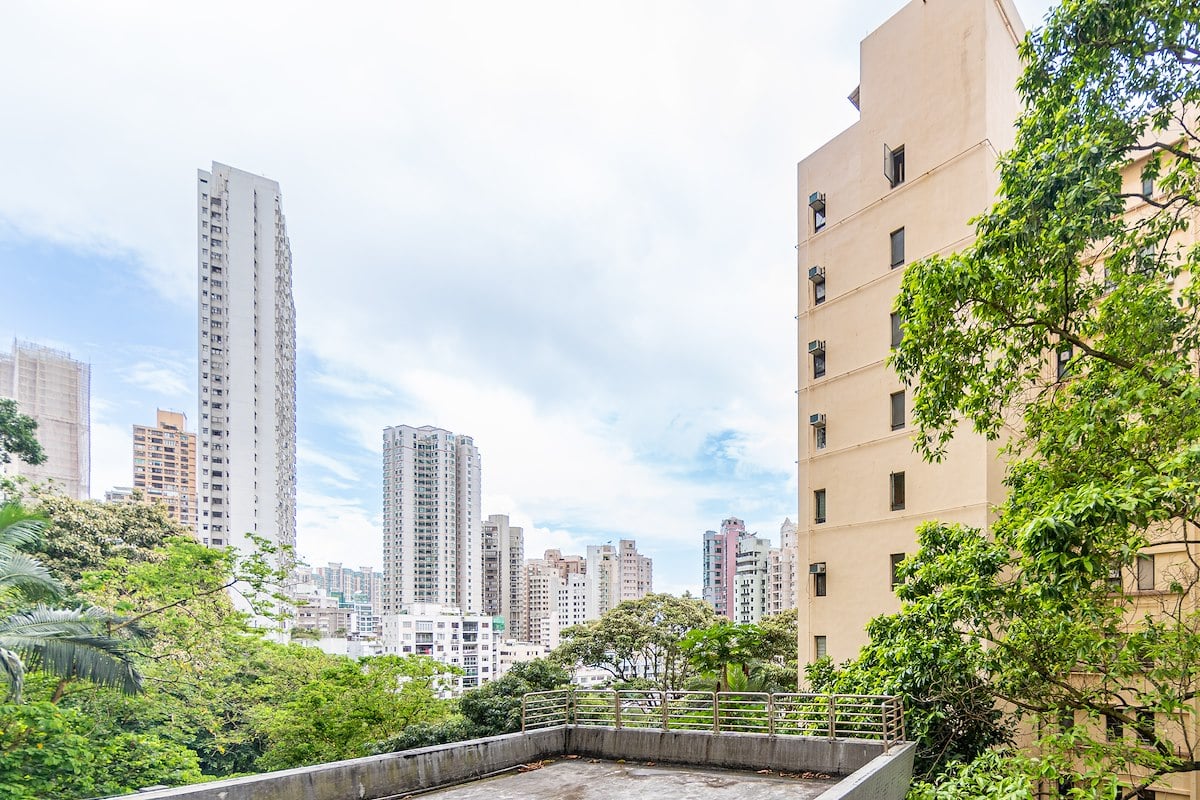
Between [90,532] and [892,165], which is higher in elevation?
[892,165]

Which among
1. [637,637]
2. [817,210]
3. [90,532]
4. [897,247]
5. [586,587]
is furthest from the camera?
[586,587]

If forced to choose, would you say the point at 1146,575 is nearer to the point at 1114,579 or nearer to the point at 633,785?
the point at 1114,579

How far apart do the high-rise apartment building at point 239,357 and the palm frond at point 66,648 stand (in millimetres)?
34649

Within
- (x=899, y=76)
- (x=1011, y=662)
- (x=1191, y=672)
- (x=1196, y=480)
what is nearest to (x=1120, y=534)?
(x=1196, y=480)

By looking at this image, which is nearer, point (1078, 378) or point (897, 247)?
point (1078, 378)

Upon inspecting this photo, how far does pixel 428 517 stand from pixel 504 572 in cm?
1431

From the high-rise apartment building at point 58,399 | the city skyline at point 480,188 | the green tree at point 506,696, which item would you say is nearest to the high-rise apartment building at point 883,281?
the city skyline at point 480,188

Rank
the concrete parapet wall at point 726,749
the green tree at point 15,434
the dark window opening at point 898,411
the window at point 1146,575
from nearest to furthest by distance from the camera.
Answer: the concrete parapet wall at point 726,749 < the window at point 1146,575 < the dark window opening at point 898,411 < the green tree at point 15,434

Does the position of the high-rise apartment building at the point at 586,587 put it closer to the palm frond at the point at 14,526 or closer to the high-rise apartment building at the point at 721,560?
the high-rise apartment building at the point at 721,560

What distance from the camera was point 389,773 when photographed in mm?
6059

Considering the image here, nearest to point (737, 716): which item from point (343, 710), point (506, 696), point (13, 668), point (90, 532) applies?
point (506, 696)

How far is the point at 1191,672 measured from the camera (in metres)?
6.03

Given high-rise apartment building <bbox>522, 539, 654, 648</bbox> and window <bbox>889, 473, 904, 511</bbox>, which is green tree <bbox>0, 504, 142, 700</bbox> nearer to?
window <bbox>889, 473, 904, 511</bbox>

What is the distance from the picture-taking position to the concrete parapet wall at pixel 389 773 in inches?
193
